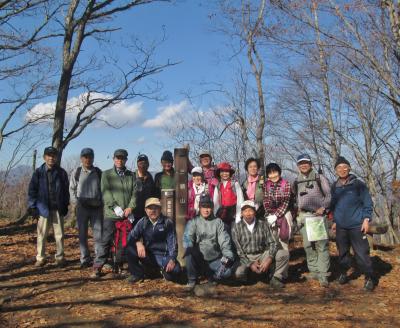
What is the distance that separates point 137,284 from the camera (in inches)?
220

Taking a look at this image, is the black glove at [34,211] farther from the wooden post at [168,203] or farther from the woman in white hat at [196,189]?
the woman in white hat at [196,189]

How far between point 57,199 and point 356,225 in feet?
14.4

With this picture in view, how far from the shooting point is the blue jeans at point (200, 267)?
5.42m

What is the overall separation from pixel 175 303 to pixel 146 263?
3.47ft

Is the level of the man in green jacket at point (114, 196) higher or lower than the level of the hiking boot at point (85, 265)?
higher

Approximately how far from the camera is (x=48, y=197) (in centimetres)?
628

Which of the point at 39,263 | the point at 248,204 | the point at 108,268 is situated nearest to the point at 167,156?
the point at 248,204

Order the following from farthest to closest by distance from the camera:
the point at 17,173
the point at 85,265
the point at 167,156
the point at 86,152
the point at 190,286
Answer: the point at 17,173
the point at 85,265
the point at 167,156
the point at 86,152
the point at 190,286

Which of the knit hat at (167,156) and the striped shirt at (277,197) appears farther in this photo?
the knit hat at (167,156)

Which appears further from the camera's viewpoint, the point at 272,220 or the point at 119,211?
the point at 119,211

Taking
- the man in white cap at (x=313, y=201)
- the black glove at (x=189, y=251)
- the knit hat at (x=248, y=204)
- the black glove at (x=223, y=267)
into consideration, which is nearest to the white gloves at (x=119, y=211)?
the black glove at (x=189, y=251)

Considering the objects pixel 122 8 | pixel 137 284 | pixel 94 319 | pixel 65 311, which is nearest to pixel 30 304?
pixel 65 311

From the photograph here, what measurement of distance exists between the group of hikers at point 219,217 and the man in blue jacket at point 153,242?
0.05 feet

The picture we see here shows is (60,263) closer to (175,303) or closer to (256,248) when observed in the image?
(175,303)
